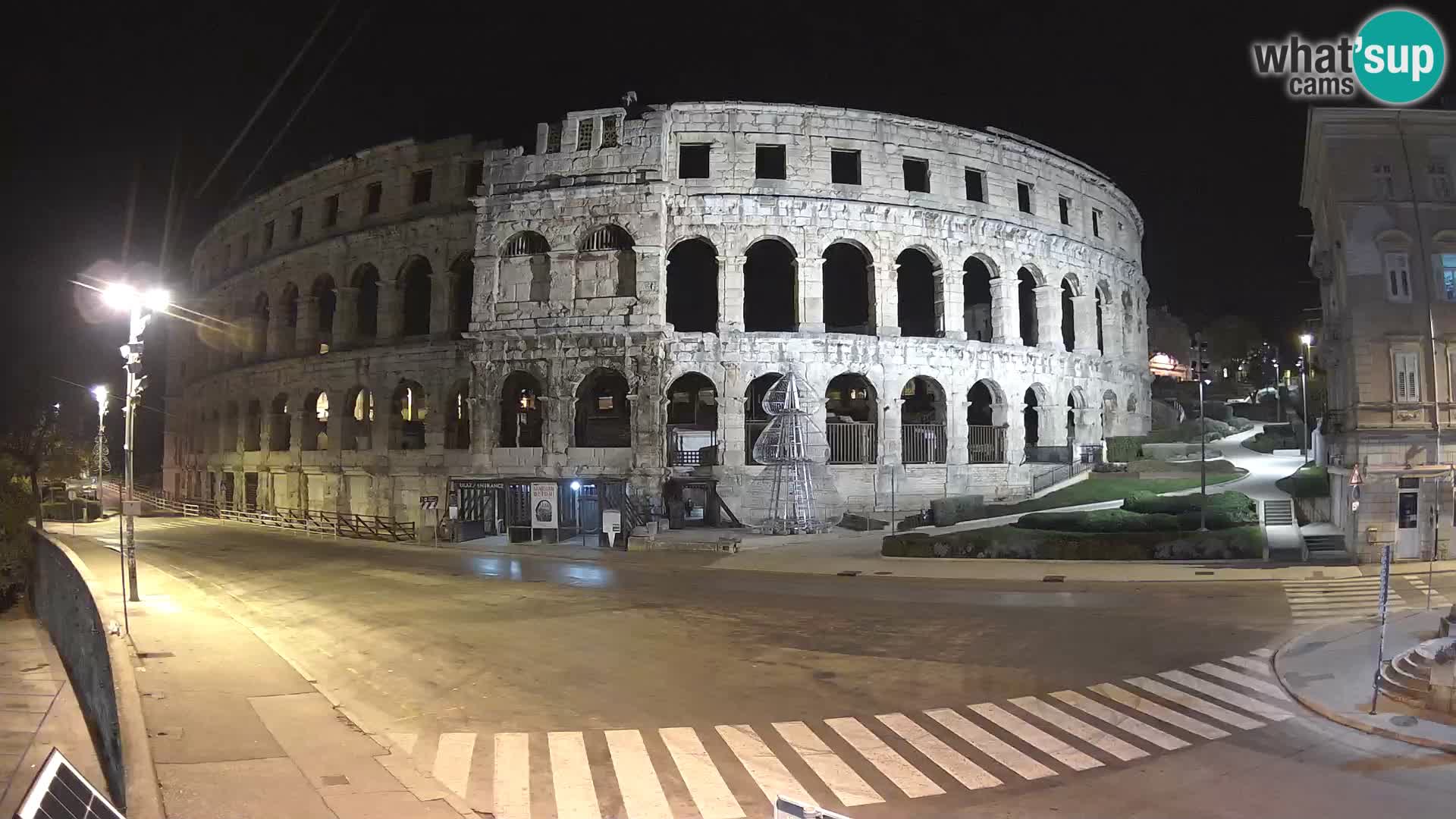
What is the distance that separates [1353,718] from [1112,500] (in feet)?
90.6

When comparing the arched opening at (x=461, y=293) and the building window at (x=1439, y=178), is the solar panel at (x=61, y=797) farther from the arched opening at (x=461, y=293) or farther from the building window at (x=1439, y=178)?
the building window at (x=1439, y=178)

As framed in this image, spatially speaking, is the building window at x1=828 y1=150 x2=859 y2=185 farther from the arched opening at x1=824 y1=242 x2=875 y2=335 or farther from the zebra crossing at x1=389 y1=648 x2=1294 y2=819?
the zebra crossing at x1=389 y1=648 x2=1294 y2=819

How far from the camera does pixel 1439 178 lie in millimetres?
28766

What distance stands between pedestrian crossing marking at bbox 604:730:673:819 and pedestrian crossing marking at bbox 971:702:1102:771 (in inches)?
195

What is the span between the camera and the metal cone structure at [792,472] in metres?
35.2

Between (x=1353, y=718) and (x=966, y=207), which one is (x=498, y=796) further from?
(x=966, y=207)

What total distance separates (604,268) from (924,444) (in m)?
17.2

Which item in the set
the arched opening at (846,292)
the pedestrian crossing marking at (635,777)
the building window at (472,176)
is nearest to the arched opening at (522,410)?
the building window at (472,176)

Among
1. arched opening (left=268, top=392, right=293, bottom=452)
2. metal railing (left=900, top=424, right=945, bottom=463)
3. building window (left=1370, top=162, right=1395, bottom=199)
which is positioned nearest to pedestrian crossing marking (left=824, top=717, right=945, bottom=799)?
metal railing (left=900, top=424, right=945, bottom=463)

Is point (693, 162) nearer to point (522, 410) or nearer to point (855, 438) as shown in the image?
point (855, 438)

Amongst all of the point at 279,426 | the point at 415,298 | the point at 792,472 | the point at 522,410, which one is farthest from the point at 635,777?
the point at 279,426

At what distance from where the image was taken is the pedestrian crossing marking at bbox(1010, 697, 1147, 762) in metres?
10.5

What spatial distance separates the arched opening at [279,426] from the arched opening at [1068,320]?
45.7m

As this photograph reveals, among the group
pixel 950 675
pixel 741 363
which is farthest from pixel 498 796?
pixel 741 363
